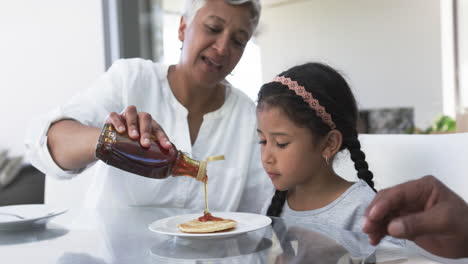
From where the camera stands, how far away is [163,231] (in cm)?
90

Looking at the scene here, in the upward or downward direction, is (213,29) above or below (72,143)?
above

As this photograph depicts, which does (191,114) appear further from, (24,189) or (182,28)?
(24,189)

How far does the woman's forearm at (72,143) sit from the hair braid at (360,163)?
70 cm

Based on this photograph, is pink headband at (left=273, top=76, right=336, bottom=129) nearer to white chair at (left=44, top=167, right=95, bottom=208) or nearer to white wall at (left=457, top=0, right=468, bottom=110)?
white chair at (left=44, top=167, right=95, bottom=208)

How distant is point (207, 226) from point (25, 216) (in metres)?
0.50

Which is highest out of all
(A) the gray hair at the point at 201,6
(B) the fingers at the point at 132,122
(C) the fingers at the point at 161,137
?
(A) the gray hair at the point at 201,6

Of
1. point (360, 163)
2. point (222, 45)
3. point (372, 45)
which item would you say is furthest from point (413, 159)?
point (372, 45)

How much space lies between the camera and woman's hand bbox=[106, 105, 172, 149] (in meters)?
0.95

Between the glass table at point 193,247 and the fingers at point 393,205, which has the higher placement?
the fingers at point 393,205

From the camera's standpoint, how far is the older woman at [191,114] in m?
1.43

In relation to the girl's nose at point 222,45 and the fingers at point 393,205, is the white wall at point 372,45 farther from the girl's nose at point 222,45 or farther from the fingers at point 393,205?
the fingers at point 393,205

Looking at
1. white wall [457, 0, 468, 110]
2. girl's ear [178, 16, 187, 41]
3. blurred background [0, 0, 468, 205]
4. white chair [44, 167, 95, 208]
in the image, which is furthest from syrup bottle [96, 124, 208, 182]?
white wall [457, 0, 468, 110]

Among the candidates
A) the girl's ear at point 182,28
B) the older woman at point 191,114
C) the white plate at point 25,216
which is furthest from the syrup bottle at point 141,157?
the girl's ear at point 182,28

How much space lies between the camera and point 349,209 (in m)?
1.30
